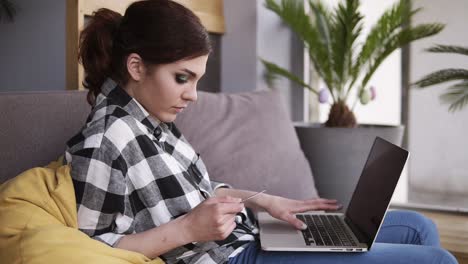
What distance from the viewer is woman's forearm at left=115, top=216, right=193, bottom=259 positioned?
112cm

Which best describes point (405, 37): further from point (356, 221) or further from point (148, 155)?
point (148, 155)

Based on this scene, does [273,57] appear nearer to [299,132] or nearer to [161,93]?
[299,132]

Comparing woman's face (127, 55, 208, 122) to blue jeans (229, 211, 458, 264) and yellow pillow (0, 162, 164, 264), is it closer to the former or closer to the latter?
yellow pillow (0, 162, 164, 264)

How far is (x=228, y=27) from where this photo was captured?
2.92 m

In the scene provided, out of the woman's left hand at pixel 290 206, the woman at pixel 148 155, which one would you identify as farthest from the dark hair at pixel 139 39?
the woman's left hand at pixel 290 206

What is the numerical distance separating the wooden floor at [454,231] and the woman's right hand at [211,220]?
1.36m

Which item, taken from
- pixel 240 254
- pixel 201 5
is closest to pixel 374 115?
pixel 201 5

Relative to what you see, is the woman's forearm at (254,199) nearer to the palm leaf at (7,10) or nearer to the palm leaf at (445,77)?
the palm leaf at (445,77)

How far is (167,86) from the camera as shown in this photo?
4.11 ft

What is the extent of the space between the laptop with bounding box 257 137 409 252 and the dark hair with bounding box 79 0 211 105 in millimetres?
455

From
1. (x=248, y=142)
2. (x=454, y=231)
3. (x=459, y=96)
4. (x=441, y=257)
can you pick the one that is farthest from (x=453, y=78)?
(x=441, y=257)

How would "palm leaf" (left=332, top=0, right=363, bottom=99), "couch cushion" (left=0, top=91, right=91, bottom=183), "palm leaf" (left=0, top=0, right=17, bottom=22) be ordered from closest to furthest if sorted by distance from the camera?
"couch cushion" (left=0, top=91, right=91, bottom=183)
"palm leaf" (left=332, top=0, right=363, bottom=99)
"palm leaf" (left=0, top=0, right=17, bottom=22)

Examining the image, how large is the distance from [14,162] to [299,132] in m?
1.51

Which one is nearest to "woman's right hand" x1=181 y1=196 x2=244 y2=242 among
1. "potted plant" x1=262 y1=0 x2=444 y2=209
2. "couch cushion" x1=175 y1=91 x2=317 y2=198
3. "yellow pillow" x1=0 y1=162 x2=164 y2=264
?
"yellow pillow" x1=0 y1=162 x2=164 y2=264
